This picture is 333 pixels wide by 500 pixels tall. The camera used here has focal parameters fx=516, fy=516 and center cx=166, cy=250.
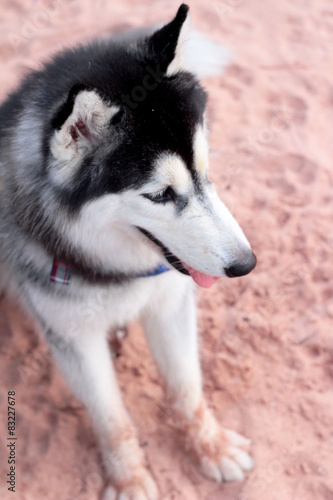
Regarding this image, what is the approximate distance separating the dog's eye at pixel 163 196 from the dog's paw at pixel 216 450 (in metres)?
1.32

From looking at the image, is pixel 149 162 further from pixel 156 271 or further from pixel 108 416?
pixel 108 416

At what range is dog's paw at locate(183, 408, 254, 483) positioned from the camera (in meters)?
2.62

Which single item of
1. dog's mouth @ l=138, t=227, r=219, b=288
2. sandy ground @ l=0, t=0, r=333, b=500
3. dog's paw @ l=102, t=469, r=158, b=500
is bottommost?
dog's paw @ l=102, t=469, r=158, b=500

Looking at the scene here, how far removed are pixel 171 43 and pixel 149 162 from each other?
482 millimetres

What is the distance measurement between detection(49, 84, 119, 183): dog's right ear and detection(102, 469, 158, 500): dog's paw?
5.20 feet

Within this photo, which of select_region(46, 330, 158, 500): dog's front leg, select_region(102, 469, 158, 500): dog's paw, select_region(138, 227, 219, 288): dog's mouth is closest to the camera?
select_region(138, 227, 219, 288): dog's mouth

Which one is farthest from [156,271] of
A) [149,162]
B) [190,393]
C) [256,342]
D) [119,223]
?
[256,342]

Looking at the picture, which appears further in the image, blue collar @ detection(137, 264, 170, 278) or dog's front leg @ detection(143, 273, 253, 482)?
dog's front leg @ detection(143, 273, 253, 482)

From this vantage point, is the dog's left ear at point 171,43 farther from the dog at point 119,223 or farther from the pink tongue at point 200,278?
the pink tongue at point 200,278

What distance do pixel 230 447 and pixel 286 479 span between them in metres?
0.31

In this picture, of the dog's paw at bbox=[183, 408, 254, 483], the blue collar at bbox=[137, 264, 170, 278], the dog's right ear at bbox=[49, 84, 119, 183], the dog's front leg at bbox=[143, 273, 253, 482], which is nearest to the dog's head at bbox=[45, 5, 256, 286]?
the dog's right ear at bbox=[49, 84, 119, 183]

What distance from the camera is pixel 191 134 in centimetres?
189

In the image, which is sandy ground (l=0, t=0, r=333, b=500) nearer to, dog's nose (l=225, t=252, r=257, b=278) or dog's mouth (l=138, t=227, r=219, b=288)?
dog's mouth (l=138, t=227, r=219, b=288)

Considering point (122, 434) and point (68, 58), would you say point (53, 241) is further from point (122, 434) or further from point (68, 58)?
point (122, 434)
